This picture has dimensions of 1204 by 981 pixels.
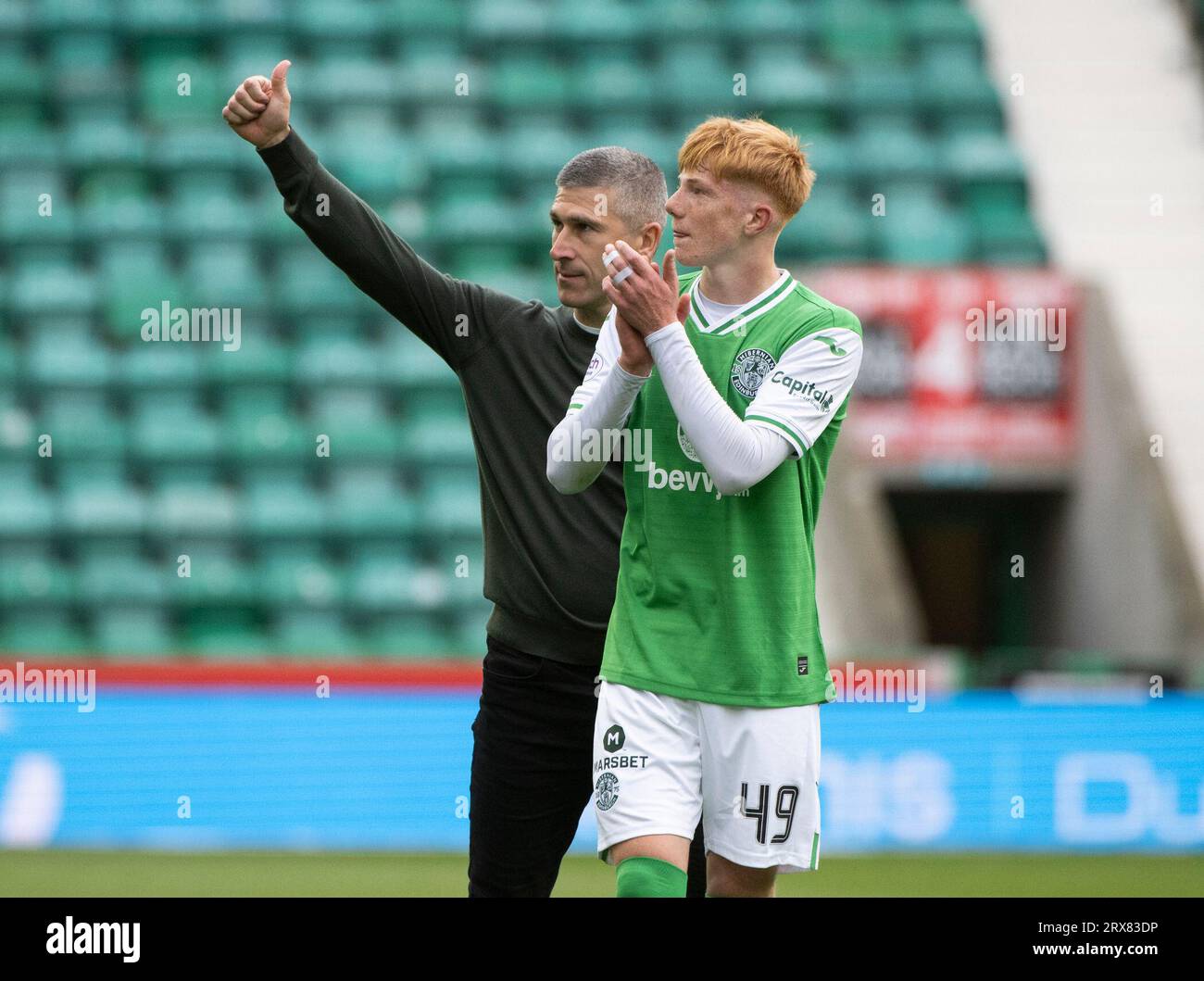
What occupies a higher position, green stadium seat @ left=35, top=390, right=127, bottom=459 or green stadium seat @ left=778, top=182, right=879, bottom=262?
green stadium seat @ left=778, top=182, right=879, bottom=262

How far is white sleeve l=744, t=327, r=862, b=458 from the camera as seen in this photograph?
3.12 m

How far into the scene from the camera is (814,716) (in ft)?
10.6

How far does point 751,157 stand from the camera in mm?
3242

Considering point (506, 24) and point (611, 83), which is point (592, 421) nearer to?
point (611, 83)

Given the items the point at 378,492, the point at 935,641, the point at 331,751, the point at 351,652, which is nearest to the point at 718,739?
the point at 331,751

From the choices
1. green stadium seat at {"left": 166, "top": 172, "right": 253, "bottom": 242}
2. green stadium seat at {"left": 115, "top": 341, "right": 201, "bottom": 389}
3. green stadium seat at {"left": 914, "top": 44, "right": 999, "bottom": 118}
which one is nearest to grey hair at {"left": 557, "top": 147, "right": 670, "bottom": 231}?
green stadium seat at {"left": 115, "top": 341, "right": 201, "bottom": 389}

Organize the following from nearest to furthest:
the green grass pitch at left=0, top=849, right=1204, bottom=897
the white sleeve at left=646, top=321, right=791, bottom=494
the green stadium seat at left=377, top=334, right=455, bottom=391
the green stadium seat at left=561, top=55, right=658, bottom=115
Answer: the white sleeve at left=646, top=321, right=791, bottom=494, the green grass pitch at left=0, top=849, right=1204, bottom=897, the green stadium seat at left=377, top=334, right=455, bottom=391, the green stadium seat at left=561, top=55, right=658, bottom=115

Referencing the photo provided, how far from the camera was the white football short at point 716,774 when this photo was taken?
10.3 feet

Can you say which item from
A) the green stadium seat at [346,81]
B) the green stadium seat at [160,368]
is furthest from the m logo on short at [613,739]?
the green stadium seat at [346,81]

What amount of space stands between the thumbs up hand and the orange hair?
2.82 ft

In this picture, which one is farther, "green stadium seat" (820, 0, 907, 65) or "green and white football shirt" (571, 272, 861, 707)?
"green stadium seat" (820, 0, 907, 65)

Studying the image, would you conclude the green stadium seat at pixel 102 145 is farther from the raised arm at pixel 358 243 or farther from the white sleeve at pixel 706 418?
the white sleeve at pixel 706 418

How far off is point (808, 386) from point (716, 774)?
2.40 feet

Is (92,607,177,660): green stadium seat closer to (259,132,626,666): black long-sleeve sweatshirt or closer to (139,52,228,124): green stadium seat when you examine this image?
(139,52,228,124): green stadium seat
